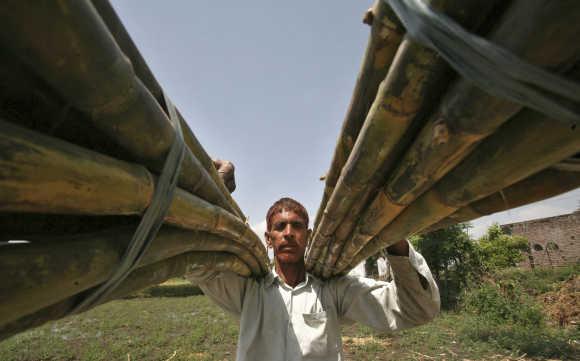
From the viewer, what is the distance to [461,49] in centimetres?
66

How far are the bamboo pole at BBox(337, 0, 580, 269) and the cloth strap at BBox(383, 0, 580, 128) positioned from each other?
0.11 feet

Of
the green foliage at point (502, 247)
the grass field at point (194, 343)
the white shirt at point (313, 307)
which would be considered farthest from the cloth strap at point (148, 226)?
the green foliage at point (502, 247)

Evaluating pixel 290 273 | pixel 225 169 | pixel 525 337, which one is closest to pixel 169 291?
pixel 525 337

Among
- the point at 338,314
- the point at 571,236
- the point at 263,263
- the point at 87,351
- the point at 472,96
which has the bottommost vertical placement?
the point at 87,351

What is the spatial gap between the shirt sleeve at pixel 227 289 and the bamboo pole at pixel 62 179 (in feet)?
5.85

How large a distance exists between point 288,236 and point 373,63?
6.74 ft

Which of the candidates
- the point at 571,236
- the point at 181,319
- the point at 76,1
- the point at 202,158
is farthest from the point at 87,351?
the point at 571,236

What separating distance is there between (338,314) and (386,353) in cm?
576

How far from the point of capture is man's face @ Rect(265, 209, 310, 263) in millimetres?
2832

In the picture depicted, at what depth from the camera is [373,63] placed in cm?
104

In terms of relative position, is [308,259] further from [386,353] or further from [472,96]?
[386,353]

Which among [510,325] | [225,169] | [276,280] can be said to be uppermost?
[225,169]

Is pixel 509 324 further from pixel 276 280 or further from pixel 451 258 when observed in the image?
pixel 276 280

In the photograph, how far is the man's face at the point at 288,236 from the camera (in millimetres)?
2832
